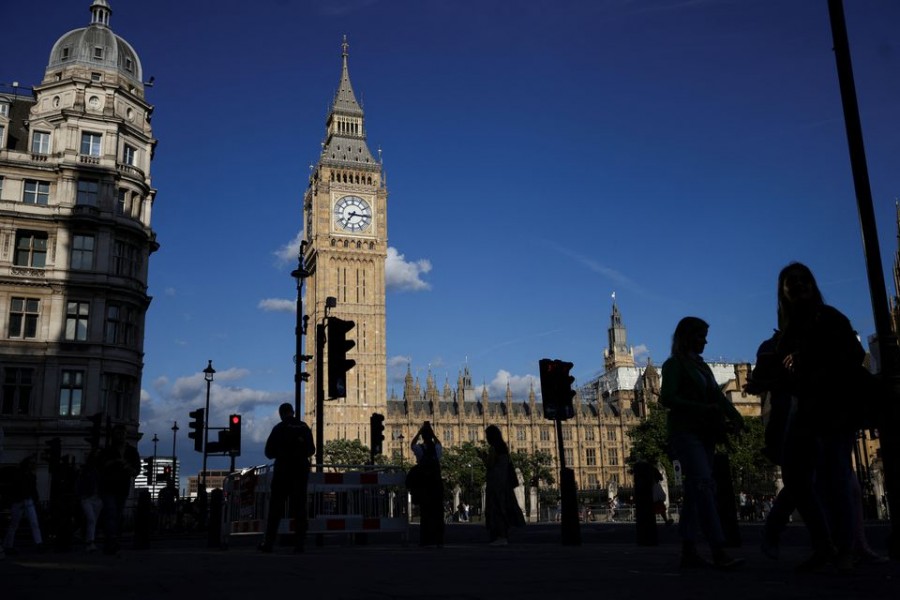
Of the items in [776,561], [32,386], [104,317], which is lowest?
[776,561]

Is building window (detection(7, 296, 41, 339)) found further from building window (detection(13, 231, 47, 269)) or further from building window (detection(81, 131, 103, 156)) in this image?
building window (detection(81, 131, 103, 156))

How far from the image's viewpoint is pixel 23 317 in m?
32.8

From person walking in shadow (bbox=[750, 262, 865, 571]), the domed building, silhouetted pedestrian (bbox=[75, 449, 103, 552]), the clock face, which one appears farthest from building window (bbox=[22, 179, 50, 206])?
the clock face

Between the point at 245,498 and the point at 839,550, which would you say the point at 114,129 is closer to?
the point at 245,498

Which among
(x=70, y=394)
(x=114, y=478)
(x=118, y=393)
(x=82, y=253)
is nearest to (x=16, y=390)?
(x=70, y=394)

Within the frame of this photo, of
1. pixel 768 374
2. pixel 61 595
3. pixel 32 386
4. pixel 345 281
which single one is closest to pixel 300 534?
pixel 61 595

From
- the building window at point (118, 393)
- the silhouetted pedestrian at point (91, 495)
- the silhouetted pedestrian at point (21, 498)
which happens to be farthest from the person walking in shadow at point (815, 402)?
Result: the building window at point (118, 393)

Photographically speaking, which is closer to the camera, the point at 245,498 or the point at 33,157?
the point at 245,498

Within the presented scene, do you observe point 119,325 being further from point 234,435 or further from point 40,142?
point 234,435

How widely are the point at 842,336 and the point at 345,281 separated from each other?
97.8 meters

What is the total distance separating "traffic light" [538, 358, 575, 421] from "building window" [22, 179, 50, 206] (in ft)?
96.2

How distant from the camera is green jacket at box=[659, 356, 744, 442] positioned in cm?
626

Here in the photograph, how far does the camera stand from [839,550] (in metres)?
5.46

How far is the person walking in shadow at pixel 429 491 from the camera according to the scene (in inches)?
486
